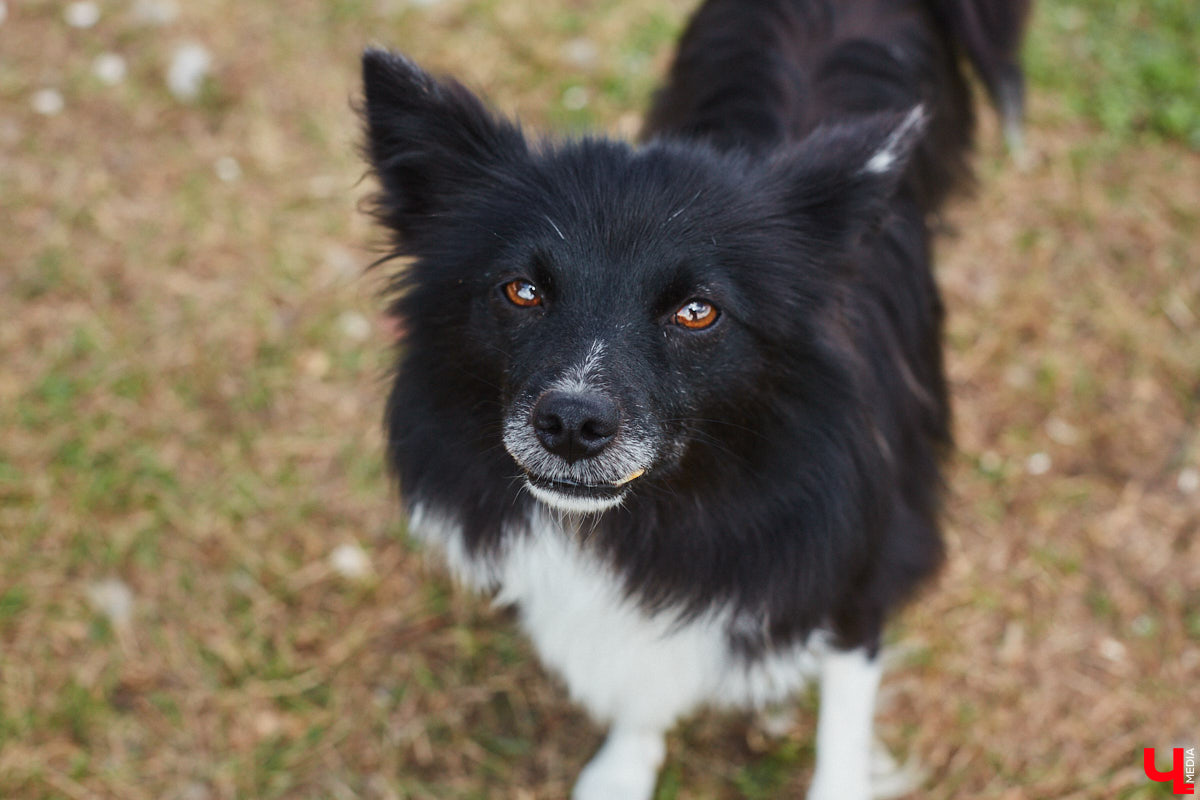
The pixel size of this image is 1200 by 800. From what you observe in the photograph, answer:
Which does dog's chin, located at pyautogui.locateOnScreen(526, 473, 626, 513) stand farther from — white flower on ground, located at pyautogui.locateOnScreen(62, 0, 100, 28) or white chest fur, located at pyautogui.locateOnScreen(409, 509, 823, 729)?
white flower on ground, located at pyautogui.locateOnScreen(62, 0, 100, 28)

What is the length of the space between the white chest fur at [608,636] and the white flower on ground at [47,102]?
11.0 ft

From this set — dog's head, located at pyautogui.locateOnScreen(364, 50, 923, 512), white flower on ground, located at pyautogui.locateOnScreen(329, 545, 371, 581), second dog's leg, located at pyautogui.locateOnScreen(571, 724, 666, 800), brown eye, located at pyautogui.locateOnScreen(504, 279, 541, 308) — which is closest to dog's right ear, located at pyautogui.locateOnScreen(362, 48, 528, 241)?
dog's head, located at pyautogui.locateOnScreen(364, 50, 923, 512)

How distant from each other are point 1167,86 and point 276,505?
4.33 metres

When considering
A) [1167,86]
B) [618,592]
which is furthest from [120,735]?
[1167,86]

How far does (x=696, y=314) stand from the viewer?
221 centimetres

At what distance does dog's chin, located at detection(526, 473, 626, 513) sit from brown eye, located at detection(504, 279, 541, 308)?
370 millimetres

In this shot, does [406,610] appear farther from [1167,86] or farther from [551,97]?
[1167,86]

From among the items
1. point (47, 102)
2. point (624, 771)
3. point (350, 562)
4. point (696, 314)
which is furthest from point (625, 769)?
point (47, 102)

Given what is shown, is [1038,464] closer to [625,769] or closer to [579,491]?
[625,769]

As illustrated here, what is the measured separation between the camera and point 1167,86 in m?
4.79

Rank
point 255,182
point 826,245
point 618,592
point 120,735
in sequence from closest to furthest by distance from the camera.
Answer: point 826,245 < point 618,592 < point 120,735 < point 255,182

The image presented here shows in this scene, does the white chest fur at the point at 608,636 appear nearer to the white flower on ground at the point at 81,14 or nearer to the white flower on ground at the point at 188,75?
the white flower on ground at the point at 188,75

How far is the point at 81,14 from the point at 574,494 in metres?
4.34

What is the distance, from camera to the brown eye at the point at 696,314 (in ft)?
7.22
